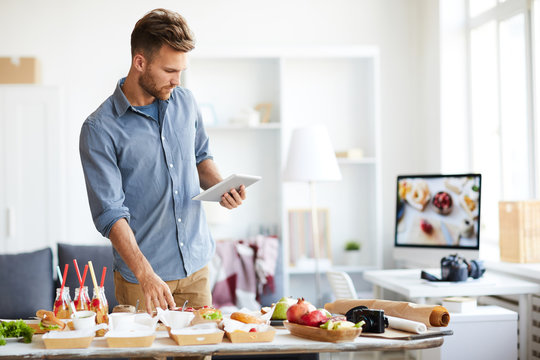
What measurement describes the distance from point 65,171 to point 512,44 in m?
3.29

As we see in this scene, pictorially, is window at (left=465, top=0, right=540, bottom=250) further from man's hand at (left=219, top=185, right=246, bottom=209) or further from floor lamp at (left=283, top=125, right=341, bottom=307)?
man's hand at (left=219, top=185, right=246, bottom=209)

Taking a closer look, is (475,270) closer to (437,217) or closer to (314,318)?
(437,217)

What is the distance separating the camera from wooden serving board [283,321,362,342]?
1.78m

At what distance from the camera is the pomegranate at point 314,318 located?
1.84 metres

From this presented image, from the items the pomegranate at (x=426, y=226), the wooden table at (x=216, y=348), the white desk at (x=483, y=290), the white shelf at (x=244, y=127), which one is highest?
the white shelf at (x=244, y=127)

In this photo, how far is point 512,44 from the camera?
4203mm

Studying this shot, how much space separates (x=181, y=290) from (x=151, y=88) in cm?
72

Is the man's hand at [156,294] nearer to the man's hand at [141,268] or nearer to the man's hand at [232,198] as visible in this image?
the man's hand at [141,268]

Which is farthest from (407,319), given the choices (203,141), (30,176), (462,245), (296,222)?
(30,176)

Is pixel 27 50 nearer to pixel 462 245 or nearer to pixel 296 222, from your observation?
pixel 296 222

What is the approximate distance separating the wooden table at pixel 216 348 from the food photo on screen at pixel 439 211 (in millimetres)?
1781

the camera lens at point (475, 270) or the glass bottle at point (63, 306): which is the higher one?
the glass bottle at point (63, 306)

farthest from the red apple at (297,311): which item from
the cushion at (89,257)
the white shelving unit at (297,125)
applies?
the white shelving unit at (297,125)

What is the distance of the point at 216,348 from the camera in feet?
5.77
